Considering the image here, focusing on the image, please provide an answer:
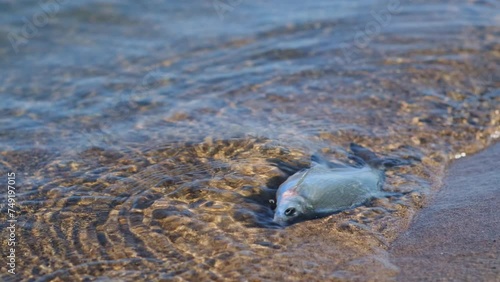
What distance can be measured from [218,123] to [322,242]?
2.67 meters

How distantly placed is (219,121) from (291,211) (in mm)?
2423

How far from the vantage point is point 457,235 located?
17.4 feet

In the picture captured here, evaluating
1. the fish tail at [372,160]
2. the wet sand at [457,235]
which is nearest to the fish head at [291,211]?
the wet sand at [457,235]

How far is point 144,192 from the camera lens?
20.1 feet

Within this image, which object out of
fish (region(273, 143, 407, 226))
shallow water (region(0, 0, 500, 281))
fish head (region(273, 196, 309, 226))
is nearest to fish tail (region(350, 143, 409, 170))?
shallow water (region(0, 0, 500, 281))

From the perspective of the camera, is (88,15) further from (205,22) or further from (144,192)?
(144,192)

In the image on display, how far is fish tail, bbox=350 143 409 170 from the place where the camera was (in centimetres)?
664

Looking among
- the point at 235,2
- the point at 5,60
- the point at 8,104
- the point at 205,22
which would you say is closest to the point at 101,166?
the point at 8,104

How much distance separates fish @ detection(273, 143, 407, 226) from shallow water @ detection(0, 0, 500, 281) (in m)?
0.10

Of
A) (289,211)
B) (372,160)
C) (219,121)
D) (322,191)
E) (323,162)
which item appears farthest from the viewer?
(219,121)

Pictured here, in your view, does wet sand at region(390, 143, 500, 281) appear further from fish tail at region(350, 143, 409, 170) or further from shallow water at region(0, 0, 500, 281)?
fish tail at region(350, 143, 409, 170)

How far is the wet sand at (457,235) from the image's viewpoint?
15.7ft

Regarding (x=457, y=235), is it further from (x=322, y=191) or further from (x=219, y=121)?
(x=219, y=121)

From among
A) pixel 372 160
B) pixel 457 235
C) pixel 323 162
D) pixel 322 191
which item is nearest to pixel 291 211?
pixel 322 191
